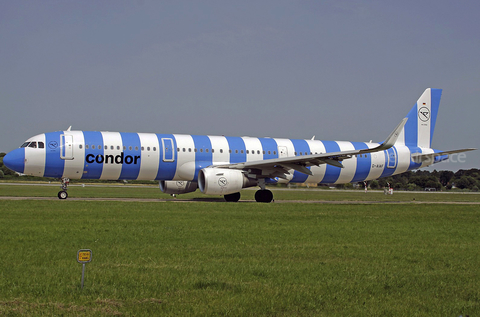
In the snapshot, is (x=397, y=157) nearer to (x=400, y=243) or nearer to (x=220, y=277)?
(x=400, y=243)

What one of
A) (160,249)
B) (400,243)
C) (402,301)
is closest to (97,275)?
(160,249)

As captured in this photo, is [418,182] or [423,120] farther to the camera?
[418,182]

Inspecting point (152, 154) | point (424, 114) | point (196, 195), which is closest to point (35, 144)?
point (152, 154)

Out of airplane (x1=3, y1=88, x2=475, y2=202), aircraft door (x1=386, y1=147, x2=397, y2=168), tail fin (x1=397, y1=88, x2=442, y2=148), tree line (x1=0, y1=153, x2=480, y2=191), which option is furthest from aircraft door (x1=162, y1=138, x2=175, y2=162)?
tree line (x1=0, y1=153, x2=480, y2=191)

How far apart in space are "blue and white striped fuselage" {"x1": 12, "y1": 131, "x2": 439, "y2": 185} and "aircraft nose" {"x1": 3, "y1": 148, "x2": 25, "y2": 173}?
0.22 feet

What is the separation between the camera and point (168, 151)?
2581cm

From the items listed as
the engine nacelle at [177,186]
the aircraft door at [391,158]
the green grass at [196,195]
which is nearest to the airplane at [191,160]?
the engine nacelle at [177,186]

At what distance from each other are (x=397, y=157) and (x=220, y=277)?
26.9 metres

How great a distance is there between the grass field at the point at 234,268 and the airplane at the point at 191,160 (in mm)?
9845

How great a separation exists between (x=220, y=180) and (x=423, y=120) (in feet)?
54.2

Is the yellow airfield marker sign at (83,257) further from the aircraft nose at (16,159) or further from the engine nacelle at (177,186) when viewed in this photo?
the engine nacelle at (177,186)

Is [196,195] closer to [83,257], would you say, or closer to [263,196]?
[263,196]

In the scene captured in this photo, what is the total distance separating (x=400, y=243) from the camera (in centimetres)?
1126

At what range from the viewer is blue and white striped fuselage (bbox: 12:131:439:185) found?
2412 centimetres
